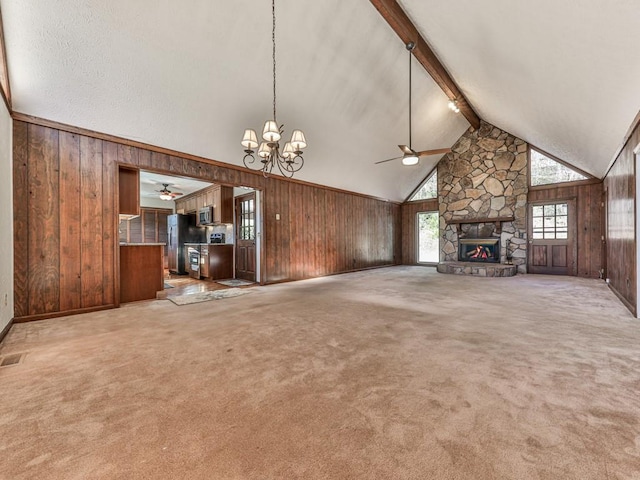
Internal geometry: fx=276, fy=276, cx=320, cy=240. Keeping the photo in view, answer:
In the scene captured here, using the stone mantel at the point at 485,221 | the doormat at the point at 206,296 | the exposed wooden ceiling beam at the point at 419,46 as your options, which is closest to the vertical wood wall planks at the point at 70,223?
the doormat at the point at 206,296

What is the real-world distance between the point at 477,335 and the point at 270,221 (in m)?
4.65

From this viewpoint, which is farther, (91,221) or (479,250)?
(479,250)

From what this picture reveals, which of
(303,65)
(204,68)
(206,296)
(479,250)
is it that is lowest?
(206,296)

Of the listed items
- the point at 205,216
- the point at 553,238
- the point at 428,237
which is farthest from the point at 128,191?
the point at 553,238

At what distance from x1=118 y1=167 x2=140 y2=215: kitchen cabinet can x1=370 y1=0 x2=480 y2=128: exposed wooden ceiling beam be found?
14.4ft

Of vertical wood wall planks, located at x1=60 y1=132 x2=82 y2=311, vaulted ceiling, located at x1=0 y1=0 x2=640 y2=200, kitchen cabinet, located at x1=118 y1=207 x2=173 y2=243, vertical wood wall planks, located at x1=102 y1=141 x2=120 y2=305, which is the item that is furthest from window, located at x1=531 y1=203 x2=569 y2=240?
kitchen cabinet, located at x1=118 y1=207 x2=173 y2=243

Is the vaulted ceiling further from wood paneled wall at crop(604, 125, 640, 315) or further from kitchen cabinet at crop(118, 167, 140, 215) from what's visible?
kitchen cabinet at crop(118, 167, 140, 215)

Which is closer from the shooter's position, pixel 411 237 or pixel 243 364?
pixel 243 364

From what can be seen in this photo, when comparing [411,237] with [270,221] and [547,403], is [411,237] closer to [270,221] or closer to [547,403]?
[270,221]

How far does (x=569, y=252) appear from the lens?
23.4 ft

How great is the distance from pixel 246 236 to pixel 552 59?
6.30 meters

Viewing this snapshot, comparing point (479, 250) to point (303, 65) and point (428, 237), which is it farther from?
point (303, 65)

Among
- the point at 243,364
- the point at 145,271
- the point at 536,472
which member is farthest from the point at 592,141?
the point at 145,271

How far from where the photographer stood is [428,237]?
32.3ft
